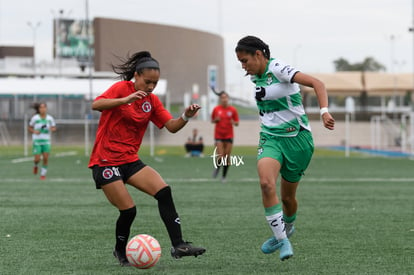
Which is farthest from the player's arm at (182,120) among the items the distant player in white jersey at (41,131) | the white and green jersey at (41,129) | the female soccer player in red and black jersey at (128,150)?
the white and green jersey at (41,129)

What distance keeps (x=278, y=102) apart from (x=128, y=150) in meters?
1.48

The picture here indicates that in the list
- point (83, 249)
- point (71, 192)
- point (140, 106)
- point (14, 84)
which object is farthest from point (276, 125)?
point (14, 84)

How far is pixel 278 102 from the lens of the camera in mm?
7988

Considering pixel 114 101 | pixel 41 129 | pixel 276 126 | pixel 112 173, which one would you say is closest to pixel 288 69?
pixel 276 126

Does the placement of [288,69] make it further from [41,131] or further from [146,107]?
[41,131]

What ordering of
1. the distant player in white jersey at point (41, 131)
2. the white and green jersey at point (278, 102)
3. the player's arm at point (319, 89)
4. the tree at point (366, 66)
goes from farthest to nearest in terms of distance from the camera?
the tree at point (366, 66) → the distant player in white jersey at point (41, 131) → the white and green jersey at point (278, 102) → the player's arm at point (319, 89)

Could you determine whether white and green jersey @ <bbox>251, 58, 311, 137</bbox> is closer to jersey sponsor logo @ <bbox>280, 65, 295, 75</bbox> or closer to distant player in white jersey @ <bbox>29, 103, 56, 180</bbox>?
jersey sponsor logo @ <bbox>280, 65, 295, 75</bbox>

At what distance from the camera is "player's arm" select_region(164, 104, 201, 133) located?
7777 mm

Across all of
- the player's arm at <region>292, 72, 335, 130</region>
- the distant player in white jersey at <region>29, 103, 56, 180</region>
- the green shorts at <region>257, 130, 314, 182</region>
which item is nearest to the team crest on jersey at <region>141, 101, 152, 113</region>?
the green shorts at <region>257, 130, 314, 182</region>

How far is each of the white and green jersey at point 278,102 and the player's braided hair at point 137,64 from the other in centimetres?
102

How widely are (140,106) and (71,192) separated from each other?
30.9 feet

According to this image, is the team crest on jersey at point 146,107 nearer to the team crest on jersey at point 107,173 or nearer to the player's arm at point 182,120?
the player's arm at point 182,120

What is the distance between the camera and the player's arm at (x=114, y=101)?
24.2 feet

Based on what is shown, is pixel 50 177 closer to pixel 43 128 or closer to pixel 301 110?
pixel 43 128
